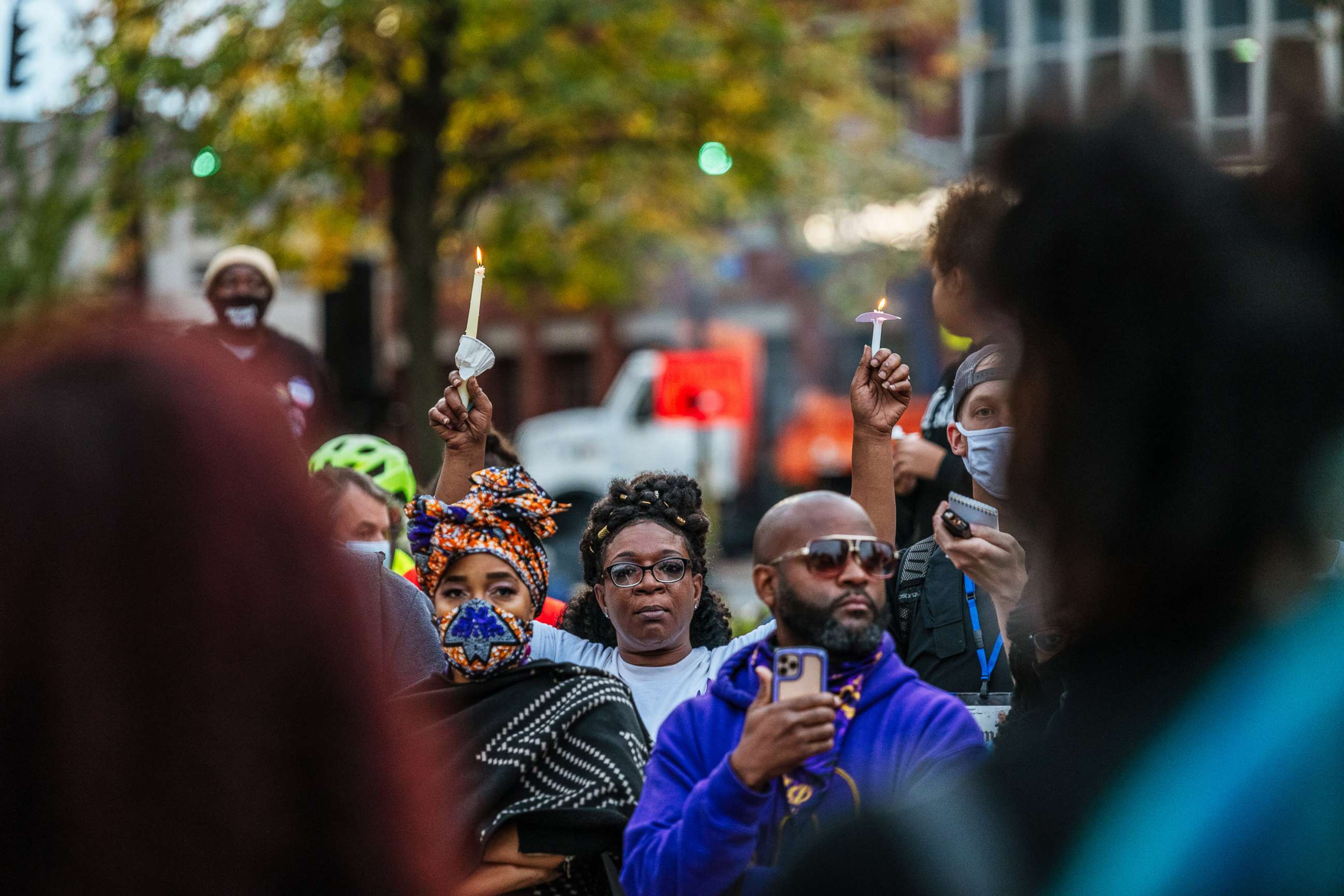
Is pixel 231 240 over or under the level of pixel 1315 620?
over

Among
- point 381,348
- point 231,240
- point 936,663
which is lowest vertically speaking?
point 936,663

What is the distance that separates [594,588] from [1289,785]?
290cm

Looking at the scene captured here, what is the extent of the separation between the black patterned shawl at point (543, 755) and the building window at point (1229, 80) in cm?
2092

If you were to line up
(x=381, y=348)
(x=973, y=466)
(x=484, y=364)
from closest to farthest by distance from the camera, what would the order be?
(x=973, y=466) < (x=484, y=364) < (x=381, y=348)

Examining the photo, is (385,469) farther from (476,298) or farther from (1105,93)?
(1105,93)

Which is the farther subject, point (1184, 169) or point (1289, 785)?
point (1184, 169)

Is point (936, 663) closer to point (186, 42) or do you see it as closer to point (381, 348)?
point (186, 42)

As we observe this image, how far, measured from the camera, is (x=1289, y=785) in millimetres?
1235

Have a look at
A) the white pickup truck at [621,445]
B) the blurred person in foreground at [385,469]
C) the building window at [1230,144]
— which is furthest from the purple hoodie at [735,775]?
the white pickup truck at [621,445]

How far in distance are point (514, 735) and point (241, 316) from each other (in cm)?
351

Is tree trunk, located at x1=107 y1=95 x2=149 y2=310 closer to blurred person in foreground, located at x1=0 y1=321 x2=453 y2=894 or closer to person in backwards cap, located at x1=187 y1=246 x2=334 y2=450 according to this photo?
person in backwards cap, located at x1=187 y1=246 x2=334 y2=450

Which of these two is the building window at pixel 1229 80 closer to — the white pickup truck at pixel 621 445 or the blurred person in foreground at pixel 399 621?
the white pickup truck at pixel 621 445

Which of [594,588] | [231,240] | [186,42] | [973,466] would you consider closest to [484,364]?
[594,588]

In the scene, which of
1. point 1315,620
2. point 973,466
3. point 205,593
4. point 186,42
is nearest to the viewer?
point 205,593
